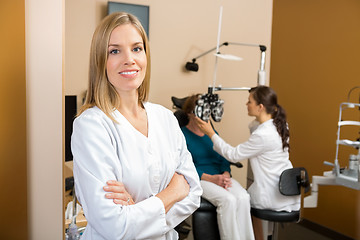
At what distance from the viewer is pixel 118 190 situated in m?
1.14

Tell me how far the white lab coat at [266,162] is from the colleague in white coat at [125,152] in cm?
146

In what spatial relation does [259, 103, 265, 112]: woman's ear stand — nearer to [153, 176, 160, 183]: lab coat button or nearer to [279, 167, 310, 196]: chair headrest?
[279, 167, 310, 196]: chair headrest

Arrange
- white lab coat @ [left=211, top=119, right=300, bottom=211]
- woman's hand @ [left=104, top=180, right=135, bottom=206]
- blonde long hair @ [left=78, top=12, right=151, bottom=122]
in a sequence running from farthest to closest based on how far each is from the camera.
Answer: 1. white lab coat @ [left=211, top=119, right=300, bottom=211]
2. blonde long hair @ [left=78, top=12, right=151, bottom=122]
3. woman's hand @ [left=104, top=180, right=135, bottom=206]

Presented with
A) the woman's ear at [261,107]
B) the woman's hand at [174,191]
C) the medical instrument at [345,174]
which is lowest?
the medical instrument at [345,174]

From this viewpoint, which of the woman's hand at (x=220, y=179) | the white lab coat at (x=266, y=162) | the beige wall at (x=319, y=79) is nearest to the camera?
the white lab coat at (x=266, y=162)

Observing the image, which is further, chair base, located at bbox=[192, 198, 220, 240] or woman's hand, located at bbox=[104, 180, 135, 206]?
chair base, located at bbox=[192, 198, 220, 240]

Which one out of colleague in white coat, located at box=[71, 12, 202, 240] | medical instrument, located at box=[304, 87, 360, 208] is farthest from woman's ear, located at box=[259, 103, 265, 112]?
colleague in white coat, located at box=[71, 12, 202, 240]

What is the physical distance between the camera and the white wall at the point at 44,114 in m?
1.45

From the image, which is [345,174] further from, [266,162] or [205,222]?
[205,222]

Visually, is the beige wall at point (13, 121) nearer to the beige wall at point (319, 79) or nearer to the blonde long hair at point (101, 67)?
the blonde long hair at point (101, 67)

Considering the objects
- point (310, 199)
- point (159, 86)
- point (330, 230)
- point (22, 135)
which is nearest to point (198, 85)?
point (159, 86)

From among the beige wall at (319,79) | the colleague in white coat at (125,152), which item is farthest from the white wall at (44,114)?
the beige wall at (319,79)

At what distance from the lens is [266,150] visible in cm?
279

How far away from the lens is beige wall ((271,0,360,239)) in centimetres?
365
